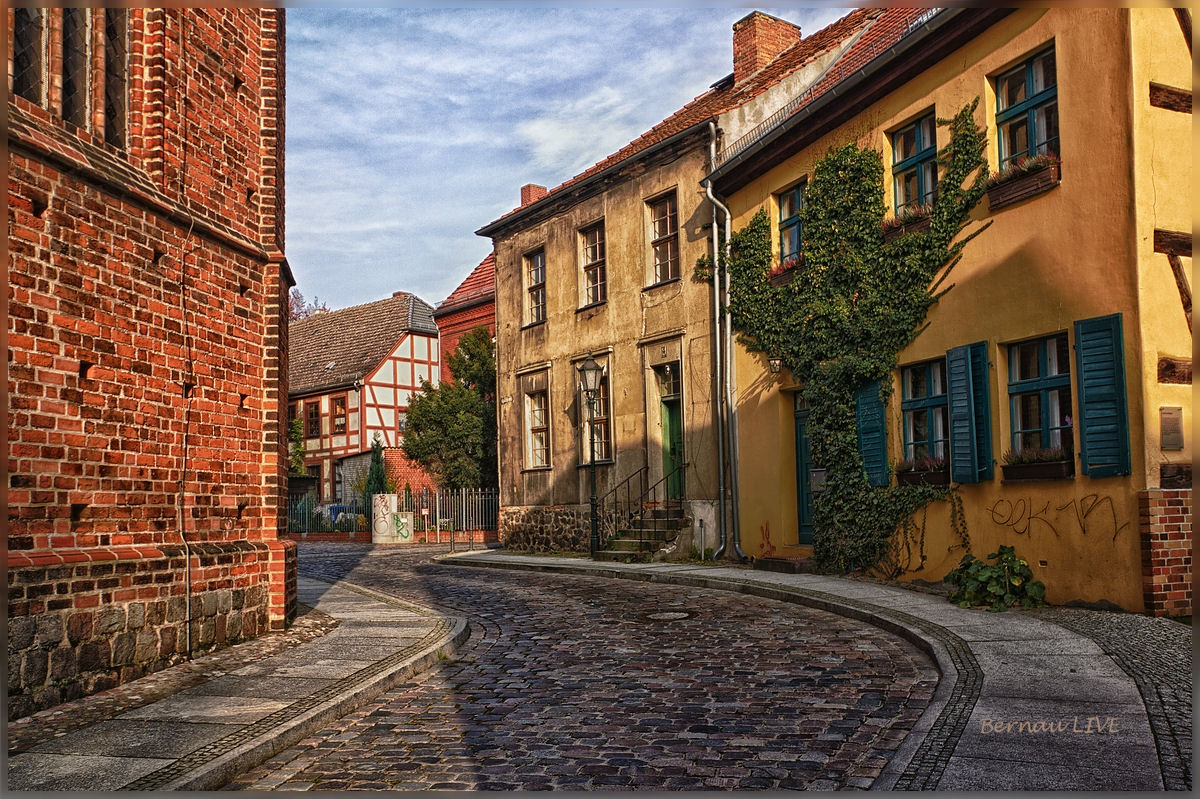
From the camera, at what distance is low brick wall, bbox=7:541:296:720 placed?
21.4 ft

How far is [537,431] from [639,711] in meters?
17.3

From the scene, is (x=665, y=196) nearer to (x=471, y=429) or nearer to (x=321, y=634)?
(x=471, y=429)

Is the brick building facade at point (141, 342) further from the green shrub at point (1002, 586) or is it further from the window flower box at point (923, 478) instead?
the window flower box at point (923, 478)

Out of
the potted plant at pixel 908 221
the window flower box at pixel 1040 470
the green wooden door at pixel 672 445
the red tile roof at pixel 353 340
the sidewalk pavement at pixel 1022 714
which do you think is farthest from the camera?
the red tile roof at pixel 353 340

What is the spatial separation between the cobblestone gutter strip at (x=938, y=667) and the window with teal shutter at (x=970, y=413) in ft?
7.06

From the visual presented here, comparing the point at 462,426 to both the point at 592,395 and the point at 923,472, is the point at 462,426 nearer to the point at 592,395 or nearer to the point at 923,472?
the point at 592,395

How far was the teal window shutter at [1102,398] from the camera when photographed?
32.5 feet

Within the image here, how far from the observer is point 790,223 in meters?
16.3

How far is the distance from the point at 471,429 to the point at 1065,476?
19.7 meters

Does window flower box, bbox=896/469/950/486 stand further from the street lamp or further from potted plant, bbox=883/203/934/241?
the street lamp

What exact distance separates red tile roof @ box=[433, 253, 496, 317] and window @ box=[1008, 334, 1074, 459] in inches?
968

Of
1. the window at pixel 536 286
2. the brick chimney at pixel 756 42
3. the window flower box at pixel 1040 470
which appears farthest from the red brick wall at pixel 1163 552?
the window at pixel 536 286

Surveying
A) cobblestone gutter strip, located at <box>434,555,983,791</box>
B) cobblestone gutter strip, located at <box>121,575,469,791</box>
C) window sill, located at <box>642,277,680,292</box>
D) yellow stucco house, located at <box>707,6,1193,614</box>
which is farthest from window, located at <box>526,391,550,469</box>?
cobblestone gutter strip, located at <box>121,575,469,791</box>

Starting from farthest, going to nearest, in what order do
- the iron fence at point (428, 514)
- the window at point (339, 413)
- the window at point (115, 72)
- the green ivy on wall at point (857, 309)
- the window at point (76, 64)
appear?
the window at point (339, 413)
the iron fence at point (428, 514)
the green ivy on wall at point (857, 309)
the window at point (115, 72)
the window at point (76, 64)
